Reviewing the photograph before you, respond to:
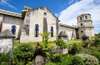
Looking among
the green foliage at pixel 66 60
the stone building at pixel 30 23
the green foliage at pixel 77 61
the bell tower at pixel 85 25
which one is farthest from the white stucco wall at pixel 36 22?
the green foliage at pixel 77 61

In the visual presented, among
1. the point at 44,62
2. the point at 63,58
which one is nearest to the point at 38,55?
the point at 44,62

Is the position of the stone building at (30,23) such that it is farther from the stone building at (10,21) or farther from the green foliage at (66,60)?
the green foliage at (66,60)

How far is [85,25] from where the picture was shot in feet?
193

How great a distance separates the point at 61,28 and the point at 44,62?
26.6 meters

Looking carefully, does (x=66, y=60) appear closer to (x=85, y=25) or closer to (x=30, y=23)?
(x=30, y=23)

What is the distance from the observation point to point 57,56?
27.1m

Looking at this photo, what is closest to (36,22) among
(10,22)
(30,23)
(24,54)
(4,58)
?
(30,23)

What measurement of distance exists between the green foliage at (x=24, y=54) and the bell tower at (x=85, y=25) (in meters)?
33.1

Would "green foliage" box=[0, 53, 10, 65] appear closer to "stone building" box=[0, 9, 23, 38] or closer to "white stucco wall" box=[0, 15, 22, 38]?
"stone building" box=[0, 9, 23, 38]

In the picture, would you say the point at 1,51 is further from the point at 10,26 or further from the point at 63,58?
the point at 10,26

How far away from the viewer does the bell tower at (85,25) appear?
57900mm

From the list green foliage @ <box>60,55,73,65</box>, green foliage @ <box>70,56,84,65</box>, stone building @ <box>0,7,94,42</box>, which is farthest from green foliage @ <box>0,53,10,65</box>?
stone building @ <box>0,7,94,42</box>

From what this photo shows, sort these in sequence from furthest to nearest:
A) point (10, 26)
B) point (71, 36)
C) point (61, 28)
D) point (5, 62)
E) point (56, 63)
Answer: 1. point (71, 36)
2. point (61, 28)
3. point (10, 26)
4. point (56, 63)
5. point (5, 62)

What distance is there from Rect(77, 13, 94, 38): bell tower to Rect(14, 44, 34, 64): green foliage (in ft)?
108
